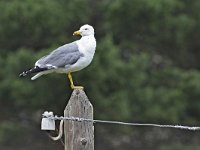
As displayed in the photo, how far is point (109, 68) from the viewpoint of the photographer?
11148 millimetres

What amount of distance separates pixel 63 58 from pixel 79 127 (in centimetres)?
153

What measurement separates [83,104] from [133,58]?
306 inches

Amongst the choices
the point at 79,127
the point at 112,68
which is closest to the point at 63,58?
the point at 79,127

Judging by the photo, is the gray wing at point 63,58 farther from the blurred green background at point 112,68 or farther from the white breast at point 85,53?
the blurred green background at point 112,68

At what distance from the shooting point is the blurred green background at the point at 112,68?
36.1 ft

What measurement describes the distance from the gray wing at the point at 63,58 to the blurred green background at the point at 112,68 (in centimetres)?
522

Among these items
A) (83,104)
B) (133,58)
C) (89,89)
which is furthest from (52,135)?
(133,58)

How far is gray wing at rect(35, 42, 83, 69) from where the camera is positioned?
5320mm

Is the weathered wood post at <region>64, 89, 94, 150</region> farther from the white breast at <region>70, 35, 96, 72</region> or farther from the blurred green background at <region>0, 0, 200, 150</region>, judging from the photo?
the blurred green background at <region>0, 0, 200, 150</region>

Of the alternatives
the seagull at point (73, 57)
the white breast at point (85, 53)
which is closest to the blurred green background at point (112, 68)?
the seagull at point (73, 57)

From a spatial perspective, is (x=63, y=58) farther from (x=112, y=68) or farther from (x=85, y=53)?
(x=112, y=68)

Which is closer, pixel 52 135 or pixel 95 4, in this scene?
pixel 52 135

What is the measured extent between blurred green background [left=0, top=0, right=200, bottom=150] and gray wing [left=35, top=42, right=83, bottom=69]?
5.22m

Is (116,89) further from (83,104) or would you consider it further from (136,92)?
(83,104)
